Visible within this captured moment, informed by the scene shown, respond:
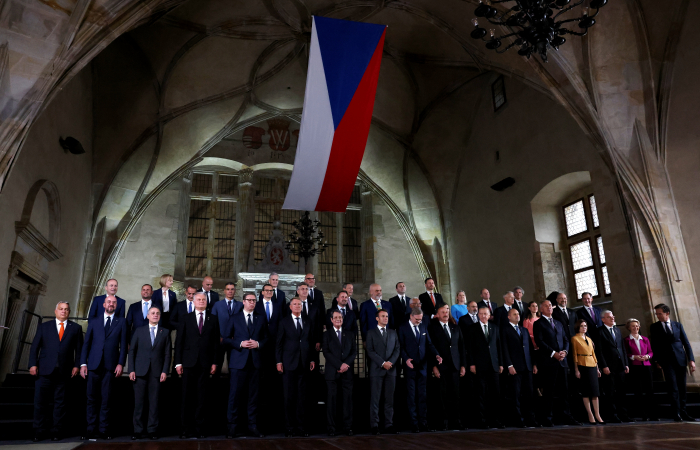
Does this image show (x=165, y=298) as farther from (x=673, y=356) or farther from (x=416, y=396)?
(x=673, y=356)

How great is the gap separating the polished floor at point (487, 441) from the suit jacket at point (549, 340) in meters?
1.04

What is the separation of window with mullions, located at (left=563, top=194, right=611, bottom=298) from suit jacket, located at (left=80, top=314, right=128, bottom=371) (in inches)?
331

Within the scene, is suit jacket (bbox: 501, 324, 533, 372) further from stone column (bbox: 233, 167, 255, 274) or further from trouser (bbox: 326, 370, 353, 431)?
stone column (bbox: 233, 167, 255, 274)

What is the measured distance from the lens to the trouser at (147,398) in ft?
17.1

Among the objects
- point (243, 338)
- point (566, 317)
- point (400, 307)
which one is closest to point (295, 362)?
point (243, 338)

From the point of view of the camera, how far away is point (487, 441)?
4.45 metres

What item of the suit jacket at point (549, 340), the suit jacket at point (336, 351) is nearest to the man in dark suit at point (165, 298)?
the suit jacket at point (336, 351)

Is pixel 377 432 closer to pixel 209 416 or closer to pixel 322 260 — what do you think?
pixel 209 416

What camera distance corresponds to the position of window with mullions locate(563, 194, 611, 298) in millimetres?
9922

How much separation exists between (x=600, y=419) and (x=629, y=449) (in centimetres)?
282

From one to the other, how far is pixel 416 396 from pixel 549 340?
6.25 feet

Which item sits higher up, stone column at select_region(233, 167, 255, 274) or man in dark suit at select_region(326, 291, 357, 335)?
stone column at select_region(233, 167, 255, 274)

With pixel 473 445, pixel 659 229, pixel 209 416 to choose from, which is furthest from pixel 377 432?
pixel 659 229

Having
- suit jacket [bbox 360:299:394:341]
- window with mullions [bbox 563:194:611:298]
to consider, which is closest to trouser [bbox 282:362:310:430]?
suit jacket [bbox 360:299:394:341]
